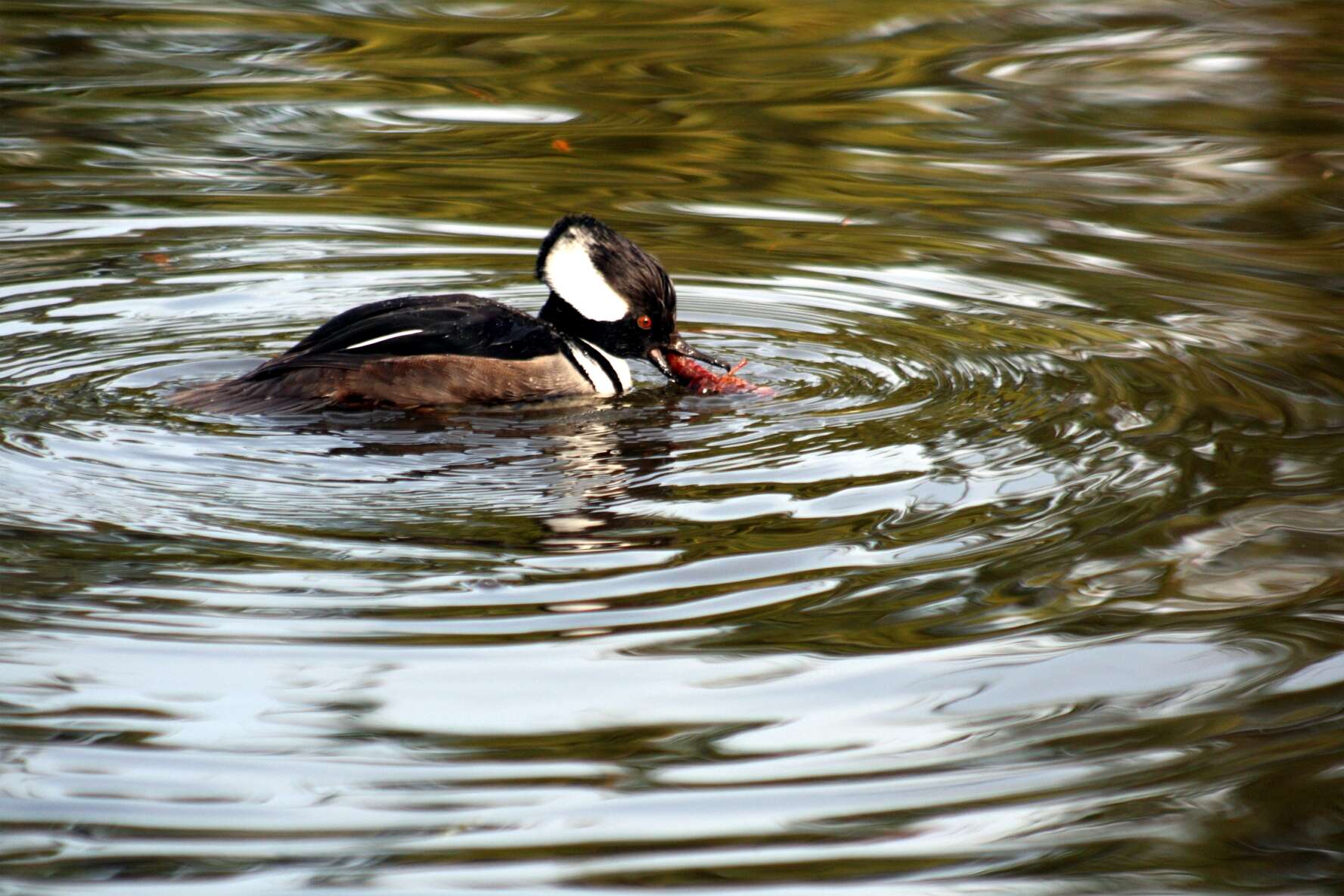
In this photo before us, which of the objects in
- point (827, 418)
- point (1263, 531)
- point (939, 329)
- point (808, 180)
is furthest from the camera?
point (808, 180)

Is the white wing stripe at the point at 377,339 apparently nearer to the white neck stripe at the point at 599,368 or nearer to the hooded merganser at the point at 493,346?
→ the hooded merganser at the point at 493,346

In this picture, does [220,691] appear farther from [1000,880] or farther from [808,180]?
[808,180]

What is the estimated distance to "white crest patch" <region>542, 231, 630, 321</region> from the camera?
23.6ft

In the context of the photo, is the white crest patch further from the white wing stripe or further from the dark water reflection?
the white wing stripe

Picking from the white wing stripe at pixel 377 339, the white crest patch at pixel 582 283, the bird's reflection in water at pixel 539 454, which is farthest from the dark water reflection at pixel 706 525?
the white crest patch at pixel 582 283

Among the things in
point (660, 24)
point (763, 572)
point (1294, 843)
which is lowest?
point (1294, 843)

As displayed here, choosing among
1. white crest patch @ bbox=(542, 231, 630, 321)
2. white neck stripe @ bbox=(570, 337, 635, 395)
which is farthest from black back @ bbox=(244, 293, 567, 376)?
white crest patch @ bbox=(542, 231, 630, 321)

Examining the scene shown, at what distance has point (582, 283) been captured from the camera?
729 centimetres

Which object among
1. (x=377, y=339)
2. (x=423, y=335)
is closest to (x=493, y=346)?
(x=423, y=335)

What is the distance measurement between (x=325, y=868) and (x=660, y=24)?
1087 cm

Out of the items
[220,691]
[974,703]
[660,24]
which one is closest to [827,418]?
[974,703]

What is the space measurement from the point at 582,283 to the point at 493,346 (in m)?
0.53

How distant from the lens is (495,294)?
862 centimetres

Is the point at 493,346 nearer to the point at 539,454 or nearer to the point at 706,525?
the point at 539,454
